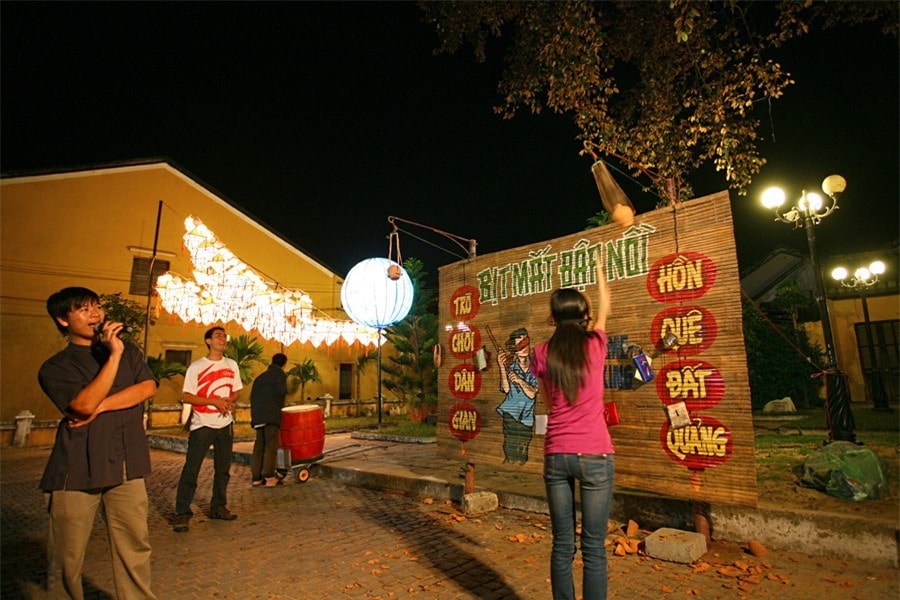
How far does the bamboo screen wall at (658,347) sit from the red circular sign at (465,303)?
1.61ft

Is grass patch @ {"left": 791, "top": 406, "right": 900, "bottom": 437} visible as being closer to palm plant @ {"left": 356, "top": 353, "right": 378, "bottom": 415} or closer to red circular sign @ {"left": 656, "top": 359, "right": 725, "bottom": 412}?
red circular sign @ {"left": 656, "top": 359, "right": 725, "bottom": 412}

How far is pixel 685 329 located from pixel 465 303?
3.42m

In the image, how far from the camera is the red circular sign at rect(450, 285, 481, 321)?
7117mm

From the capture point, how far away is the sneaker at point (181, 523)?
5.27 m

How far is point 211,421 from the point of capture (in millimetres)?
5598

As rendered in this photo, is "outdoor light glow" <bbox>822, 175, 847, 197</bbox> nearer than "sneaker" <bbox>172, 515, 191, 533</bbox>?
No

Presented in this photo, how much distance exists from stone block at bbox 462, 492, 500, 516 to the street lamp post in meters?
4.84

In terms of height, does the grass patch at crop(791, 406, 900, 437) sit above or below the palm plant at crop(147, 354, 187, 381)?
below

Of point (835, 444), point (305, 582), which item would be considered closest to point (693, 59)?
point (835, 444)

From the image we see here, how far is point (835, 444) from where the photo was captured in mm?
5195

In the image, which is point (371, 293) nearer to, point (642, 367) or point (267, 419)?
point (267, 419)

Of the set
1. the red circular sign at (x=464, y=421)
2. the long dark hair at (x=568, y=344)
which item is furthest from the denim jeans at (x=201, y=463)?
the long dark hair at (x=568, y=344)

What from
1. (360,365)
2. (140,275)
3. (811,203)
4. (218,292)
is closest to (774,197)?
(811,203)

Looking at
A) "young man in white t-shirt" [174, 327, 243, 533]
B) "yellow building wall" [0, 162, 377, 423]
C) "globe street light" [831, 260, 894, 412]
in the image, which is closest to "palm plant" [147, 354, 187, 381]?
"yellow building wall" [0, 162, 377, 423]
